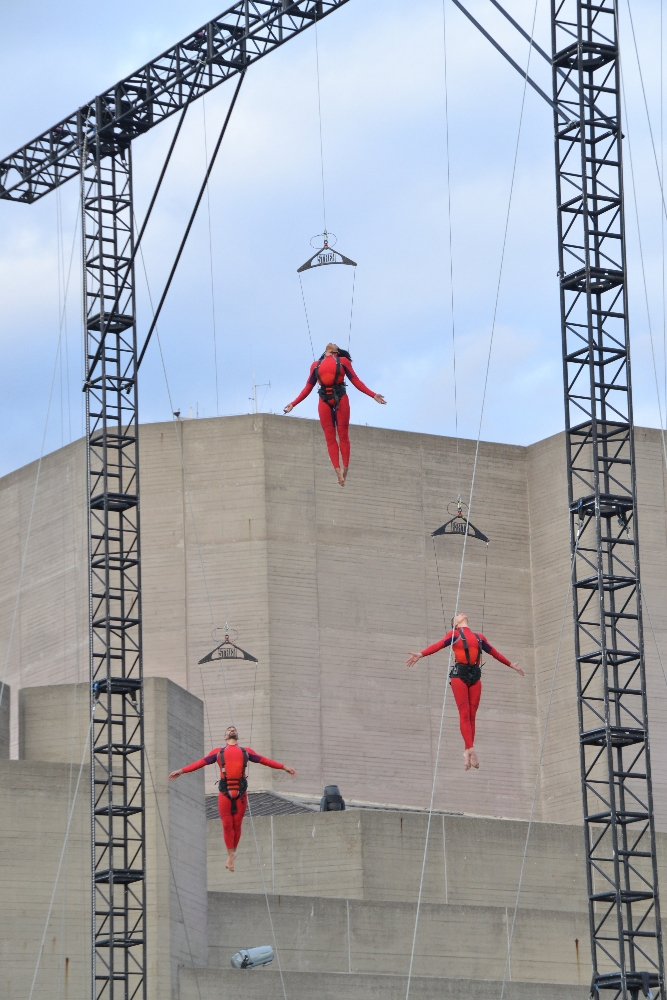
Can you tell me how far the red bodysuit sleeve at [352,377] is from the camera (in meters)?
25.1

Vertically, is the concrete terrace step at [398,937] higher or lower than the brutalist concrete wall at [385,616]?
lower

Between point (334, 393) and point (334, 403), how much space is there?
0.14 m

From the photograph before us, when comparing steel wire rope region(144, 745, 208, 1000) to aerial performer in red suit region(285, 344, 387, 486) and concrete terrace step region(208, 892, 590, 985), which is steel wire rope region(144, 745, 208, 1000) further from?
aerial performer in red suit region(285, 344, 387, 486)

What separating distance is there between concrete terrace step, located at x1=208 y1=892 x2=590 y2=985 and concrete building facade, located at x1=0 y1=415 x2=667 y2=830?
21.4 ft

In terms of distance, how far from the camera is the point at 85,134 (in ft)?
95.7

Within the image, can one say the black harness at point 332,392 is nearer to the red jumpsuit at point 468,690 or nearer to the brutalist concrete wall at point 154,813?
the red jumpsuit at point 468,690

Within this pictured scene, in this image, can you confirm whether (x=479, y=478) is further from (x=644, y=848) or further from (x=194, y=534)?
(x=644, y=848)

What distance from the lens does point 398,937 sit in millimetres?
33938

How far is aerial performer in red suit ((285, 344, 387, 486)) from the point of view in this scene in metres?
25.3

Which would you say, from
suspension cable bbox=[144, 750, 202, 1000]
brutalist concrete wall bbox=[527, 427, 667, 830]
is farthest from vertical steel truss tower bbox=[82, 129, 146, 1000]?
brutalist concrete wall bbox=[527, 427, 667, 830]

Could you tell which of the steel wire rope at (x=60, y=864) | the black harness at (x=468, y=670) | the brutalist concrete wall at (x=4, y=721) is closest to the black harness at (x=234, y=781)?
the black harness at (x=468, y=670)

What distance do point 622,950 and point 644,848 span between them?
16.0 metres

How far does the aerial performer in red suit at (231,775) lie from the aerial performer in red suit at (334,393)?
12.5 feet

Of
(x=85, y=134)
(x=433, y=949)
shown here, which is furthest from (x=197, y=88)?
(x=433, y=949)
